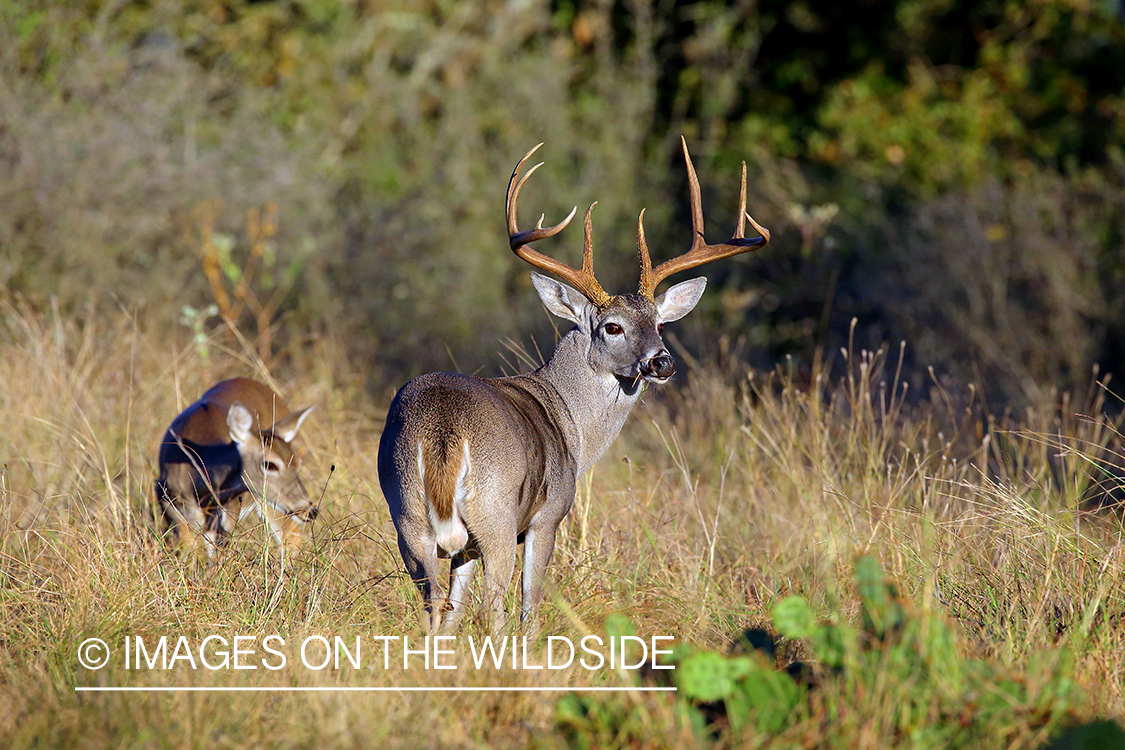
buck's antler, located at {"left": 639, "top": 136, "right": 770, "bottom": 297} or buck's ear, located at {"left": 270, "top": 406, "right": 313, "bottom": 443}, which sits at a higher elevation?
buck's antler, located at {"left": 639, "top": 136, "right": 770, "bottom": 297}

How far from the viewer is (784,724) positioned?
10.5ft

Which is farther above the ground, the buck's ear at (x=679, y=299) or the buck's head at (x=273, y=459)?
the buck's ear at (x=679, y=299)

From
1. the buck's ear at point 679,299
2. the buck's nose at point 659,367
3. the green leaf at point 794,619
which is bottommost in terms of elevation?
the green leaf at point 794,619

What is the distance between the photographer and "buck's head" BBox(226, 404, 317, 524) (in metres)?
5.36

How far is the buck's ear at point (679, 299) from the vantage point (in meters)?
5.68

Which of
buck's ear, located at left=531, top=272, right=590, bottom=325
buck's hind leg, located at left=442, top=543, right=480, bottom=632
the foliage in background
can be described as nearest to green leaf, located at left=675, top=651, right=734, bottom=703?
the foliage in background

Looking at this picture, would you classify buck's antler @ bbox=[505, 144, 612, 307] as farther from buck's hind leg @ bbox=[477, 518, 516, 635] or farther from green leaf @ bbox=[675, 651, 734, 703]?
green leaf @ bbox=[675, 651, 734, 703]

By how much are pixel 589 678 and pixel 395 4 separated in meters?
12.5

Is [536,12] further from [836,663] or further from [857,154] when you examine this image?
[836,663]

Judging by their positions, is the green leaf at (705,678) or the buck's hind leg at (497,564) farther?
the buck's hind leg at (497,564)

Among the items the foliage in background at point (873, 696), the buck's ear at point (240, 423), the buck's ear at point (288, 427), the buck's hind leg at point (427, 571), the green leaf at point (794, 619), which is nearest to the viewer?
the foliage in background at point (873, 696)

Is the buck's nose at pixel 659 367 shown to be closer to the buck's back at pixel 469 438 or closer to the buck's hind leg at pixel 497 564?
the buck's back at pixel 469 438

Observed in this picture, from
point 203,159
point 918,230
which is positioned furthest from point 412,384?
point 918,230

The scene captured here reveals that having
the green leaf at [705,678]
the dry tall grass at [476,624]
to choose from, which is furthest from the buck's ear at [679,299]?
the green leaf at [705,678]
